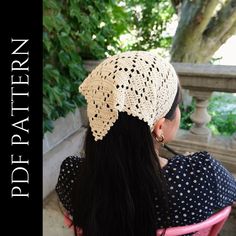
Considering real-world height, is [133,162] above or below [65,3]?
below

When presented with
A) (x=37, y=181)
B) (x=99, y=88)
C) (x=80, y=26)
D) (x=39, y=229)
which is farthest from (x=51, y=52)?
(x=99, y=88)

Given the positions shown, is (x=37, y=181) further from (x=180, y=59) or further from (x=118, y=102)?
(x=180, y=59)

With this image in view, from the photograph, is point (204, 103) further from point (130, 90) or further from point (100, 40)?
point (130, 90)

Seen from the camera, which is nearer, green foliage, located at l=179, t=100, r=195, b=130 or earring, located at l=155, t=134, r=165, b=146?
earring, located at l=155, t=134, r=165, b=146

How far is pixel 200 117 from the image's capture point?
6.93 feet

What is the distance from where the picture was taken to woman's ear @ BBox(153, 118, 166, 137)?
1.00 m

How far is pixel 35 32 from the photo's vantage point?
1.78 m

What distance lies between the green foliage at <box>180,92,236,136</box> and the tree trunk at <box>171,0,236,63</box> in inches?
21.9

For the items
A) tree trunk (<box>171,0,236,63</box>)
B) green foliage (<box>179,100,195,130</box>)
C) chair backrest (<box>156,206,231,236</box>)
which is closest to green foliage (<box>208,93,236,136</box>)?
green foliage (<box>179,100,195,130</box>)

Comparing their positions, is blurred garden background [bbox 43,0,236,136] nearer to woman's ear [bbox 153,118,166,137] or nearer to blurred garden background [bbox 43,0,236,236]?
blurred garden background [bbox 43,0,236,236]

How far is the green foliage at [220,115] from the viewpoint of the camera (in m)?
3.11

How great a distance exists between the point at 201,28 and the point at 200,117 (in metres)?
1.75

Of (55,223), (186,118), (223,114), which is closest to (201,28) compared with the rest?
(223,114)

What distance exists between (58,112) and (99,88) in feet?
4.72
